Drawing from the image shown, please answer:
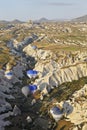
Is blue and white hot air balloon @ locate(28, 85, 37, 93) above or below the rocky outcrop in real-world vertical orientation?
below

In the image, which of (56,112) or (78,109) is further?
(56,112)

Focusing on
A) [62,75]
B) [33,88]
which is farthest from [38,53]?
[33,88]

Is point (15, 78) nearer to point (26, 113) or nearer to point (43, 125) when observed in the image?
point (26, 113)

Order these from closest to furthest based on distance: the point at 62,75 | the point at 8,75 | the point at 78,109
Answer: the point at 78,109 < the point at 62,75 < the point at 8,75

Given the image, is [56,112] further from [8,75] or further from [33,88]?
[8,75]

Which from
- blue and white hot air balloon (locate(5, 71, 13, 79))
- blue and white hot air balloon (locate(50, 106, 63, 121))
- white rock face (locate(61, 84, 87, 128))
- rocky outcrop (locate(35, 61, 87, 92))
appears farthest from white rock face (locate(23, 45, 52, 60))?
blue and white hot air balloon (locate(50, 106, 63, 121))

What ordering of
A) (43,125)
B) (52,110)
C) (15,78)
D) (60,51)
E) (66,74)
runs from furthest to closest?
(60,51), (15,78), (66,74), (52,110), (43,125)

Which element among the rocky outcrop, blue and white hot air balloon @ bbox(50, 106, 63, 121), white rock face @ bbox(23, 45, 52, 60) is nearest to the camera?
blue and white hot air balloon @ bbox(50, 106, 63, 121)

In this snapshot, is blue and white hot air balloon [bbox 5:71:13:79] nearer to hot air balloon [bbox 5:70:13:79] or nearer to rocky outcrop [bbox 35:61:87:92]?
hot air balloon [bbox 5:70:13:79]

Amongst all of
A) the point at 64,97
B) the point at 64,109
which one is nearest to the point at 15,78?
the point at 64,97
